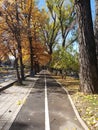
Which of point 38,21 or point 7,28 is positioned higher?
point 38,21

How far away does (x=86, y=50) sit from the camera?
Answer: 15.9 meters

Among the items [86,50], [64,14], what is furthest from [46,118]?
[64,14]

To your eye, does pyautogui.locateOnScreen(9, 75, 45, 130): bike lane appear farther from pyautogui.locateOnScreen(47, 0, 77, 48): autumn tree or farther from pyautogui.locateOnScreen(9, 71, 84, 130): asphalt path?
pyautogui.locateOnScreen(47, 0, 77, 48): autumn tree

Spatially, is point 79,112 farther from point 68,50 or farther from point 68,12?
point 68,12

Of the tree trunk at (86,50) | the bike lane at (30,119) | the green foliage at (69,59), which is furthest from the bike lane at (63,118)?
the green foliage at (69,59)

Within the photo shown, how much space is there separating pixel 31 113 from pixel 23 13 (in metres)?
28.0

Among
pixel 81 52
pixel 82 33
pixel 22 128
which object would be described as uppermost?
pixel 82 33

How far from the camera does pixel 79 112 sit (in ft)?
36.3

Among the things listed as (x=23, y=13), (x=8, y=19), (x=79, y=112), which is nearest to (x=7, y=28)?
(x=8, y=19)

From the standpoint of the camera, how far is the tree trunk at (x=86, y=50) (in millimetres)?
15750

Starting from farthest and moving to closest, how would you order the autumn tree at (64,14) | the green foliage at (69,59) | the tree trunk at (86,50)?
1. the autumn tree at (64,14)
2. the green foliage at (69,59)
3. the tree trunk at (86,50)

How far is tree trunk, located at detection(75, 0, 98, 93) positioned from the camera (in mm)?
15750

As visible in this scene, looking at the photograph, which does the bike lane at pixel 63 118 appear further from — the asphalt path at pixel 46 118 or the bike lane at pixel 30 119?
the bike lane at pixel 30 119

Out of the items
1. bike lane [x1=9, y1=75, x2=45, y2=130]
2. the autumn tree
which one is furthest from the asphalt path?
the autumn tree
